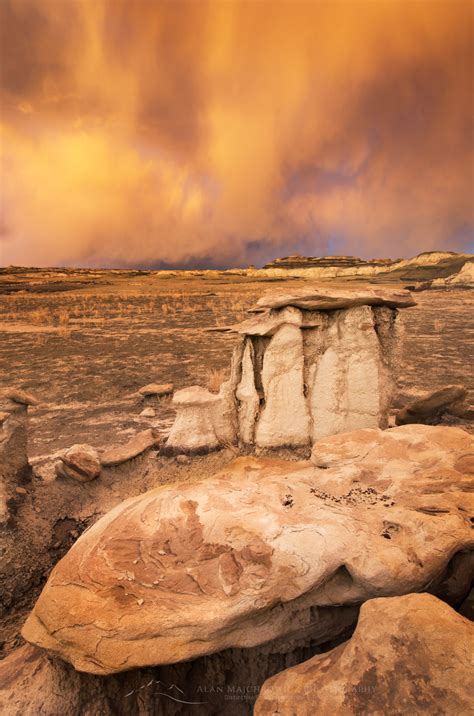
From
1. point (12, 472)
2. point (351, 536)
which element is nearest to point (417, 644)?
point (351, 536)

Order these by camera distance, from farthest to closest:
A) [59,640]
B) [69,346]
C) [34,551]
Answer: [69,346] → [34,551] → [59,640]

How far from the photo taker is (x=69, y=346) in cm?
1500

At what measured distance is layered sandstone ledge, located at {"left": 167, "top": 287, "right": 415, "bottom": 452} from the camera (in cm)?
524

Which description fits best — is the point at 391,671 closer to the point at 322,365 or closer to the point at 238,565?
the point at 238,565

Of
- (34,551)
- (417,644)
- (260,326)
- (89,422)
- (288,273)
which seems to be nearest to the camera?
(417,644)

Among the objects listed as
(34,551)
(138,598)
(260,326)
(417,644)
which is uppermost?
(260,326)

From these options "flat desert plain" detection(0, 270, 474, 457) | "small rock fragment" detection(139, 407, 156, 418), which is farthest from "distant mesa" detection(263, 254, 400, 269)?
"small rock fragment" detection(139, 407, 156, 418)

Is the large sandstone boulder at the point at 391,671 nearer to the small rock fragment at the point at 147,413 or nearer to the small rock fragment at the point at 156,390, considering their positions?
the small rock fragment at the point at 147,413

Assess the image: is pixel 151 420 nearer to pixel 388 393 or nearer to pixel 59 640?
pixel 388 393

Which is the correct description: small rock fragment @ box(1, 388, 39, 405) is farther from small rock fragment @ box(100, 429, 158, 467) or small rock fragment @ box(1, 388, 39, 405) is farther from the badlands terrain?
small rock fragment @ box(100, 429, 158, 467)

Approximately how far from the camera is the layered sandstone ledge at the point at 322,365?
5238mm

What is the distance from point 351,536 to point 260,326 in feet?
10.8

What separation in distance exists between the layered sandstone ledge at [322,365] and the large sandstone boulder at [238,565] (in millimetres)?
2102

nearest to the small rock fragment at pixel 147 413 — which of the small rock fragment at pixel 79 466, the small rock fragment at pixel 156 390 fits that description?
the small rock fragment at pixel 156 390
